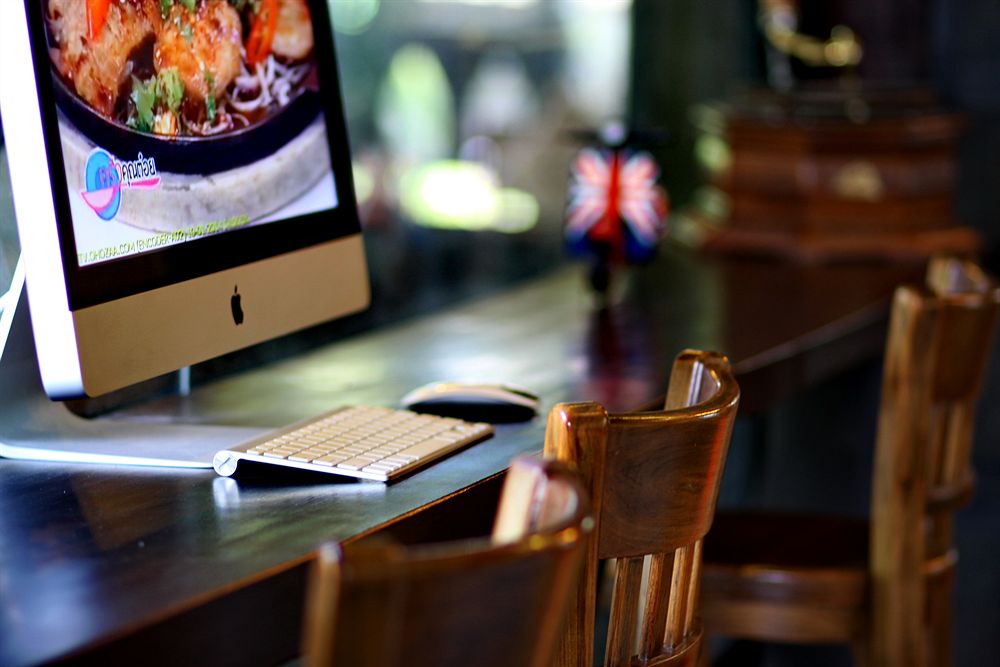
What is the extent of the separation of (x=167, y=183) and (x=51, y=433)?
30 centimetres

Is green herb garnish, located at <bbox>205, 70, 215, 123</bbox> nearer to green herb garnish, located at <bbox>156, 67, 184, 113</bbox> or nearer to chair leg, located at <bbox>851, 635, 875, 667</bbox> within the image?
green herb garnish, located at <bbox>156, 67, 184, 113</bbox>

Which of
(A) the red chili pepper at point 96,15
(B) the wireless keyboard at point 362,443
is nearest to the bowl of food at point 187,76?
(A) the red chili pepper at point 96,15

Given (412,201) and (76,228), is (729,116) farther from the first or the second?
(76,228)

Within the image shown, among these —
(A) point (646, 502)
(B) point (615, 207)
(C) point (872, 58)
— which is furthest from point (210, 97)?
(C) point (872, 58)

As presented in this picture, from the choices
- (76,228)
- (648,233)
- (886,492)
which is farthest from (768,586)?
(76,228)

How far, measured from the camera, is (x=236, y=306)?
1428 millimetres

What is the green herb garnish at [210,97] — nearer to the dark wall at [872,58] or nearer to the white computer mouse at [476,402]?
the white computer mouse at [476,402]

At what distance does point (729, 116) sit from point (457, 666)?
7.58ft

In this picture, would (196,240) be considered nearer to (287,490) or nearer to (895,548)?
(287,490)

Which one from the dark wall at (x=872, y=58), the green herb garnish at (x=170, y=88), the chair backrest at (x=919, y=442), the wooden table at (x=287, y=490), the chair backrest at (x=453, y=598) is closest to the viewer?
the chair backrest at (x=453, y=598)

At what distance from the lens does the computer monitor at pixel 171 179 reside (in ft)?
3.94

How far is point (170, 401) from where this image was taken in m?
1.65

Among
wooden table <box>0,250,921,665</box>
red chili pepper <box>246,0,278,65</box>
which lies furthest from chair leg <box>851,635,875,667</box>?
red chili pepper <box>246,0,278,65</box>

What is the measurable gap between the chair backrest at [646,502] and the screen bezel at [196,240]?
0.46 m
